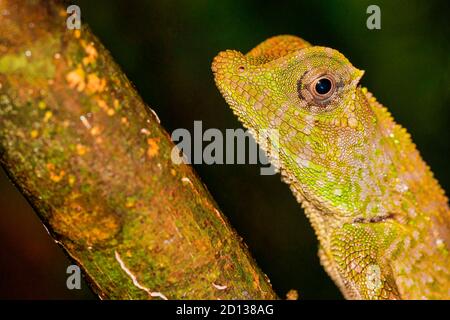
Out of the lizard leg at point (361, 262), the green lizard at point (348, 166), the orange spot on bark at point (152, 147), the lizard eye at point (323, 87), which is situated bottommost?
the lizard leg at point (361, 262)

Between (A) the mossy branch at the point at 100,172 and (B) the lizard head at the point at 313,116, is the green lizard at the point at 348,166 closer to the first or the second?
(B) the lizard head at the point at 313,116

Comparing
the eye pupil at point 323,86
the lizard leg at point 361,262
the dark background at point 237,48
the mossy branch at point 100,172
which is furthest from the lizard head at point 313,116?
the dark background at point 237,48

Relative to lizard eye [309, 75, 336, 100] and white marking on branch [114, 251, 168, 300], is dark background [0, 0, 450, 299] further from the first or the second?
white marking on branch [114, 251, 168, 300]

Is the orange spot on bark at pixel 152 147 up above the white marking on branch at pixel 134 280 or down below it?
above

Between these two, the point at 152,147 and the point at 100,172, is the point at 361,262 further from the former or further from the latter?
the point at 100,172

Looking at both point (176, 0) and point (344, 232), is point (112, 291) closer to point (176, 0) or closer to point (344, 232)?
point (344, 232)

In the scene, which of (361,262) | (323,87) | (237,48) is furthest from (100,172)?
(237,48)

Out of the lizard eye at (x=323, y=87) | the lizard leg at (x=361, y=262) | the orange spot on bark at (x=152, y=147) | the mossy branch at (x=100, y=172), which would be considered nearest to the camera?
the mossy branch at (x=100, y=172)
